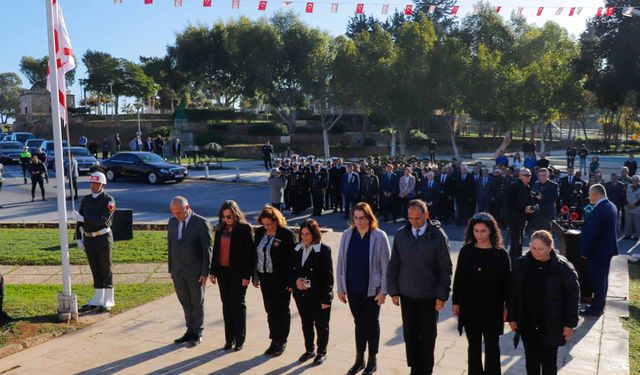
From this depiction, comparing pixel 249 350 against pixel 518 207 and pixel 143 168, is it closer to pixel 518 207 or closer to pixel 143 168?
pixel 518 207

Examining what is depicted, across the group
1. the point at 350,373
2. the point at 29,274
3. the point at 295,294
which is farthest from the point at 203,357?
the point at 29,274

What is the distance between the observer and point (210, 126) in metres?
51.2

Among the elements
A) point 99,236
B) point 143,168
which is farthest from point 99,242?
point 143,168

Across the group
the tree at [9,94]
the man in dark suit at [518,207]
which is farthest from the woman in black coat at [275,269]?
the tree at [9,94]

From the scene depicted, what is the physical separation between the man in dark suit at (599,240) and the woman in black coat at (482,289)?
2936 millimetres

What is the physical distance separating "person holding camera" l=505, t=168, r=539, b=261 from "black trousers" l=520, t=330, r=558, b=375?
5131 mm

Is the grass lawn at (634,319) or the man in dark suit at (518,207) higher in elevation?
the man in dark suit at (518,207)

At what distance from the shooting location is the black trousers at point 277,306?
6797mm

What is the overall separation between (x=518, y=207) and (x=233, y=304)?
567 cm

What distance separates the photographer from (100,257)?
340 inches

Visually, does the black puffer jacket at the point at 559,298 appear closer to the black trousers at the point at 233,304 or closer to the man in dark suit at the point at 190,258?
the black trousers at the point at 233,304

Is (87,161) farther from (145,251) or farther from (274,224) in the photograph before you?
(274,224)

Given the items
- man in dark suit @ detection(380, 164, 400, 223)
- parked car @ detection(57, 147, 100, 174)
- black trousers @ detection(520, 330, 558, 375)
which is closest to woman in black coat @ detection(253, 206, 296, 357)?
A: black trousers @ detection(520, 330, 558, 375)

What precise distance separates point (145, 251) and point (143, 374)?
6.51 meters
